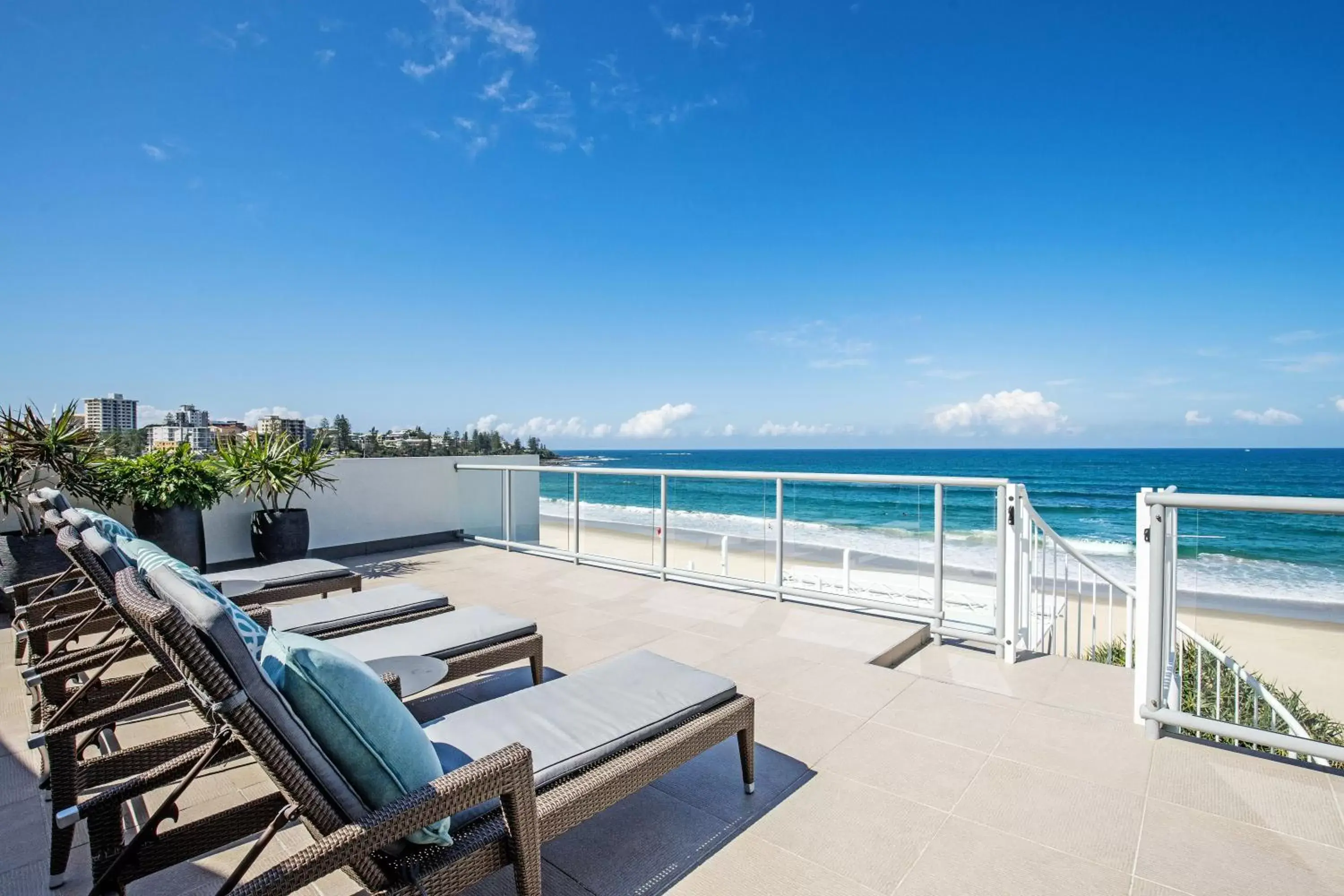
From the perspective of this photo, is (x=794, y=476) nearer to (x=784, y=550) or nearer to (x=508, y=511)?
(x=784, y=550)

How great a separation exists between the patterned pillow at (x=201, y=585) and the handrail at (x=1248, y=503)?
2750 mm

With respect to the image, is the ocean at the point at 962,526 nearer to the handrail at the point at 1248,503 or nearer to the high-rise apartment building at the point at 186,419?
the handrail at the point at 1248,503

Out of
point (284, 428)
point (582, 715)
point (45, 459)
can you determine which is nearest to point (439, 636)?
point (582, 715)

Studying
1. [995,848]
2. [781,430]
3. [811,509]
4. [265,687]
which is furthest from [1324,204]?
[781,430]

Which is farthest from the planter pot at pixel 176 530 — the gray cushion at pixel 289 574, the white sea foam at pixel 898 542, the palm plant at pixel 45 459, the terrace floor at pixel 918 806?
the white sea foam at pixel 898 542

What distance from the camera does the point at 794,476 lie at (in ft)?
15.2

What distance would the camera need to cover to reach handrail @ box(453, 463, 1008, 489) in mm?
3723

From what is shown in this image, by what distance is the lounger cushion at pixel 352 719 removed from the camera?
1.17m

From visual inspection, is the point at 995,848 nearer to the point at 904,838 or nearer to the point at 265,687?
the point at 904,838

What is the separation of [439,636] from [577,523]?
330 cm

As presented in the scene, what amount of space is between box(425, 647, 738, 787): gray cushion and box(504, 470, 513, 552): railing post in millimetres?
4757

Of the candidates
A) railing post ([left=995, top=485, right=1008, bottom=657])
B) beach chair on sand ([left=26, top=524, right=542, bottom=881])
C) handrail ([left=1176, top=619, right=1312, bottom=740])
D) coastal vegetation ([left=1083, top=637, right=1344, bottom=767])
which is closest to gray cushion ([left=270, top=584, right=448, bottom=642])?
beach chair on sand ([left=26, top=524, right=542, bottom=881])

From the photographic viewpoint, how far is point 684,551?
21.9 feet

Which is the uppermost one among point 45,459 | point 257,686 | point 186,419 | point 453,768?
point 186,419
